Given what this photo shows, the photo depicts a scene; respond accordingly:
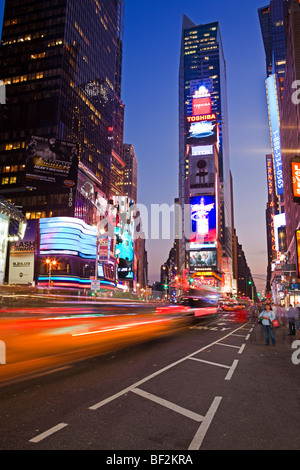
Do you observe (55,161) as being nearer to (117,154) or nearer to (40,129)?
(40,129)

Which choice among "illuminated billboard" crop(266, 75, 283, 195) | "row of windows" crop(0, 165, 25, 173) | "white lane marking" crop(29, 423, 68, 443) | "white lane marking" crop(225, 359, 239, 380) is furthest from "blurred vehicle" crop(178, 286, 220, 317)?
"row of windows" crop(0, 165, 25, 173)

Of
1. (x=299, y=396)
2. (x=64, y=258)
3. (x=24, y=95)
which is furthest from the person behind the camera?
(x=24, y=95)

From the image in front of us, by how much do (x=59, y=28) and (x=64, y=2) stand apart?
10.2m

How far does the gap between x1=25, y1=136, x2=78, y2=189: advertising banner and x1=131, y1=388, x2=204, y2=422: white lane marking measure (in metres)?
46.5

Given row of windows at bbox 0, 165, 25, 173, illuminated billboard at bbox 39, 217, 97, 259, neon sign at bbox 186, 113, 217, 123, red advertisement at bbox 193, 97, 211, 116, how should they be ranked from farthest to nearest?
red advertisement at bbox 193, 97, 211, 116 < neon sign at bbox 186, 113, 217, 123 < row of windows at bbox 0, 165, 25, 173 < illuminated billboard at bbox 39, 217, 97, 259

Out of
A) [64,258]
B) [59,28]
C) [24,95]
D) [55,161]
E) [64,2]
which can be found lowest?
[64,258]

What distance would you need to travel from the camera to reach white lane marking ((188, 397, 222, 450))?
443 cm

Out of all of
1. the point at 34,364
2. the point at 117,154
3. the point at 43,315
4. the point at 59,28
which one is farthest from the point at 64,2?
the point at 34,364

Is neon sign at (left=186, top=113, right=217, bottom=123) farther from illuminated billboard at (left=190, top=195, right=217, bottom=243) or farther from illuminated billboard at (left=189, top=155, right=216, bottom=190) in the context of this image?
illuminated billboard at (left=190, top=195, right=217, bottom=243)

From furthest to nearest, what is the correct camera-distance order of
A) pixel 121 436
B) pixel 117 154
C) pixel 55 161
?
pixel 117 154 → pixel 55 161 → pixel 121 436

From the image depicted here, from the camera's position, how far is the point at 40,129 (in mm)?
101188

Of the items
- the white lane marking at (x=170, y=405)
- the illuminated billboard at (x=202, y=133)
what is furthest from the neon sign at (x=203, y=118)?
the white lane marking at (x=170, y=405)

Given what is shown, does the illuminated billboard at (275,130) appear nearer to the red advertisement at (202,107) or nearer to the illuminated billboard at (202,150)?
the illuminated billboard at (202,150)

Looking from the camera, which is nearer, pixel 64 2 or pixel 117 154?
pixel 64 2
